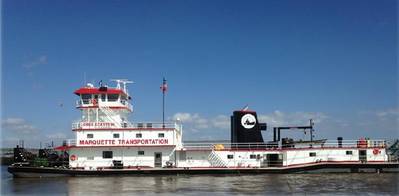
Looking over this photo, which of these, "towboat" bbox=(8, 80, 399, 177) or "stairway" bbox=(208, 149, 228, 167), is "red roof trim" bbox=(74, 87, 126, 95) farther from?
"stairway" bbox=(208, 149, 228, 167)

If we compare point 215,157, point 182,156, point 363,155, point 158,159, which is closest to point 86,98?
point 158,159

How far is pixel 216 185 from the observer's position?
73.2ft

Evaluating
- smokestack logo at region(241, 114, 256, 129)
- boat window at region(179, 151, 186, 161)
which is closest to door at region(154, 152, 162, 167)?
boat window at region(179, 151, 186, 161)

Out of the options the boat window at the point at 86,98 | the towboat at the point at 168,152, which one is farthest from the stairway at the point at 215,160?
the boat window at the point at 86,98

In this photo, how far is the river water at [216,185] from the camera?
1979 cm

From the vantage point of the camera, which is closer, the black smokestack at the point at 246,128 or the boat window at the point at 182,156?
the boat window at the point at 182,156

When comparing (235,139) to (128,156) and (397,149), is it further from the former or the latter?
(397,149)

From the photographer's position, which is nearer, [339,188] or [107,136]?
[339,188]

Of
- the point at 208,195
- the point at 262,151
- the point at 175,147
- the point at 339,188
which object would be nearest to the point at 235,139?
the point at 262,151

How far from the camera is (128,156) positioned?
2897cm

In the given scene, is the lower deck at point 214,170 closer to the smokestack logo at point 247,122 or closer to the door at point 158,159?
the door at point 158,159

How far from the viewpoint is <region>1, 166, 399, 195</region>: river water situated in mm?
19789

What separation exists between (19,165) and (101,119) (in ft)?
18.7

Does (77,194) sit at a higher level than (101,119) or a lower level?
lower
